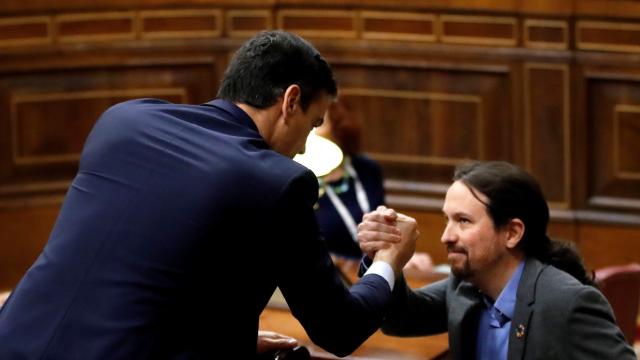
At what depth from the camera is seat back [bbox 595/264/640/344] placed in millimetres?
3479

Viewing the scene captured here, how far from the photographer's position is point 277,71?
→ 8.11 ft

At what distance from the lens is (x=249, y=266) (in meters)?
2.32

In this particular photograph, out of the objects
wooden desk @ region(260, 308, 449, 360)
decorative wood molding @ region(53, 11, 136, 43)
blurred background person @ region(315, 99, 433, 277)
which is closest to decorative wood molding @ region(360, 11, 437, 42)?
decorative wood molding @ region(53, 11, 136, 43)

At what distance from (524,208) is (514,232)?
60mm

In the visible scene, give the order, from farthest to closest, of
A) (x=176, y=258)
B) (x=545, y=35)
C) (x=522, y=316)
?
(x=545, y=35), (x=522, y=316), (x=176, y=258)

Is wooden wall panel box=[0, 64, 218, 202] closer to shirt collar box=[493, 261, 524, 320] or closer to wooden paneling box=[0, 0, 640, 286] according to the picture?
wooden paneling box=[0, 0, 640, 286]

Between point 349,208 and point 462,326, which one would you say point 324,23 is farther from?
point 462,326

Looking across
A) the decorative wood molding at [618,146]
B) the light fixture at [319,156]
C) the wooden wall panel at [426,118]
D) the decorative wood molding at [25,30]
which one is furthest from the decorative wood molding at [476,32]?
the light fixture at [319,156]

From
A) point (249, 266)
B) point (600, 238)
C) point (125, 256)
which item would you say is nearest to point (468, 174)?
point (249, 266)

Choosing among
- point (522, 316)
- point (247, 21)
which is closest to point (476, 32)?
point (247, 21)

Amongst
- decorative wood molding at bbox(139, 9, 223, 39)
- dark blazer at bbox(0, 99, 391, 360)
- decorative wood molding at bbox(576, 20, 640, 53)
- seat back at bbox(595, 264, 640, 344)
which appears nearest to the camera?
dark blazer at bbox(0, 99, 391, 360)

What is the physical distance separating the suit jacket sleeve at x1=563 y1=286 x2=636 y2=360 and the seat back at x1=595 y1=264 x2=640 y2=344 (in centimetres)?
82

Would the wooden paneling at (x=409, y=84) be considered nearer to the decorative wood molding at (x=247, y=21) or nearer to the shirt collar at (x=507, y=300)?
the decorative wood molding at (x=247, y=21)

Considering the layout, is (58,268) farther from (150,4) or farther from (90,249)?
(150,4)
